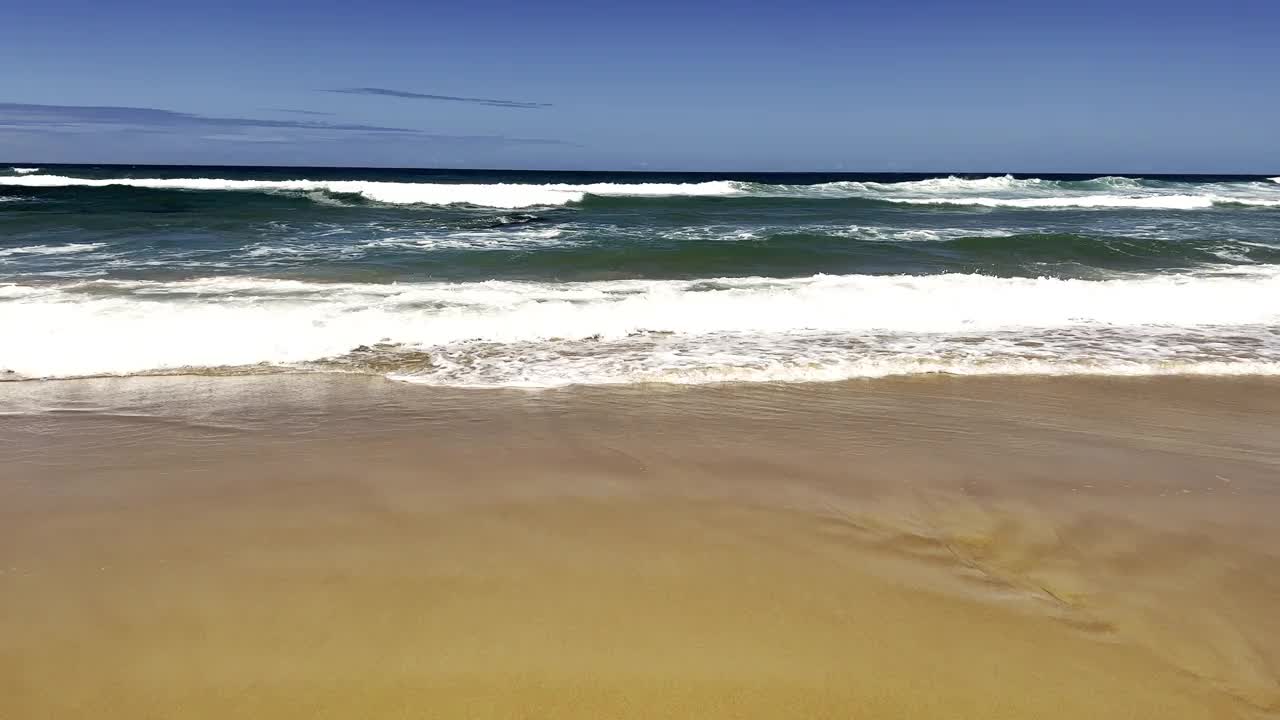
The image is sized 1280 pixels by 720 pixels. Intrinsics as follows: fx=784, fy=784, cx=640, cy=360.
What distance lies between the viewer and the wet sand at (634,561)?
7.20ft

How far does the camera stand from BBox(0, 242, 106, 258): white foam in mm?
12312

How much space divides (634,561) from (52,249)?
553 inches

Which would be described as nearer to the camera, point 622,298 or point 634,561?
point 634,561

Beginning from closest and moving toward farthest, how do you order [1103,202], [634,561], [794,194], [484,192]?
1. [634,561]
2. [484,192]
3. [1103,202]
4. [794,194]

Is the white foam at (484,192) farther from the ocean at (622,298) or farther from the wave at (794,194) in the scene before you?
the ocean at (622,298)

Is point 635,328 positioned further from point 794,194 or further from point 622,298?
point 794,194

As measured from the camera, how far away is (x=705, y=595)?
105 inches

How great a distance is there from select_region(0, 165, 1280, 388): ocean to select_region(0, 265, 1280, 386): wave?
3cm

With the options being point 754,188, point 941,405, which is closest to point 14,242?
point 941,405

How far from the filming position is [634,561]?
2.89 meters

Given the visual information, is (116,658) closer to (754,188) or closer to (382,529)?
(382,529)

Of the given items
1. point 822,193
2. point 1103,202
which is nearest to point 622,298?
point 822,193

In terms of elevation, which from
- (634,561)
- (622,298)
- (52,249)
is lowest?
(634,561)

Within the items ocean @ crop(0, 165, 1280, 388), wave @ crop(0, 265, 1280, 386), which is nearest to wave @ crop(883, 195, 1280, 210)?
ocean @ crop(0, 165, 1280, 388)
